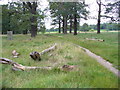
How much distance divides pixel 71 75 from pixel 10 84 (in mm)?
1218

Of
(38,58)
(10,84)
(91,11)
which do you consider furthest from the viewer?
(91,11)

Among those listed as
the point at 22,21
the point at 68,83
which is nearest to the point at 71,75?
the point at 68,83

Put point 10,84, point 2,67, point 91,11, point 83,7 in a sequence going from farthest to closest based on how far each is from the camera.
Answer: point 91,11 → point 83,7 → point 2,67 → point 10,84

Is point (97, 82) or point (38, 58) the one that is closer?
point (97, 82)

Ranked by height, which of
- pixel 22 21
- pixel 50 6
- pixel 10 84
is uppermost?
pixel 50 6

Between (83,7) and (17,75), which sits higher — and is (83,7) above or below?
above

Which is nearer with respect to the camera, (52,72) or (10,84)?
(10,84)

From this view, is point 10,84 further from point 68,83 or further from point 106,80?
point 106,80

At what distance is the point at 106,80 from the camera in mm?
2270

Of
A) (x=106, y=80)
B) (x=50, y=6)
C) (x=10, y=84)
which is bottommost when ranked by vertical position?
(x=10, y=84)

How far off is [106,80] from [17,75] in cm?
201

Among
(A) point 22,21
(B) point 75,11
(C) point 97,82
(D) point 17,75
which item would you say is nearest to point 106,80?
(C) point 97,82

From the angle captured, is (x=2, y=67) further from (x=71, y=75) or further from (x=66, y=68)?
(x=71, y=75)

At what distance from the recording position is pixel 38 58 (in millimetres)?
4574
